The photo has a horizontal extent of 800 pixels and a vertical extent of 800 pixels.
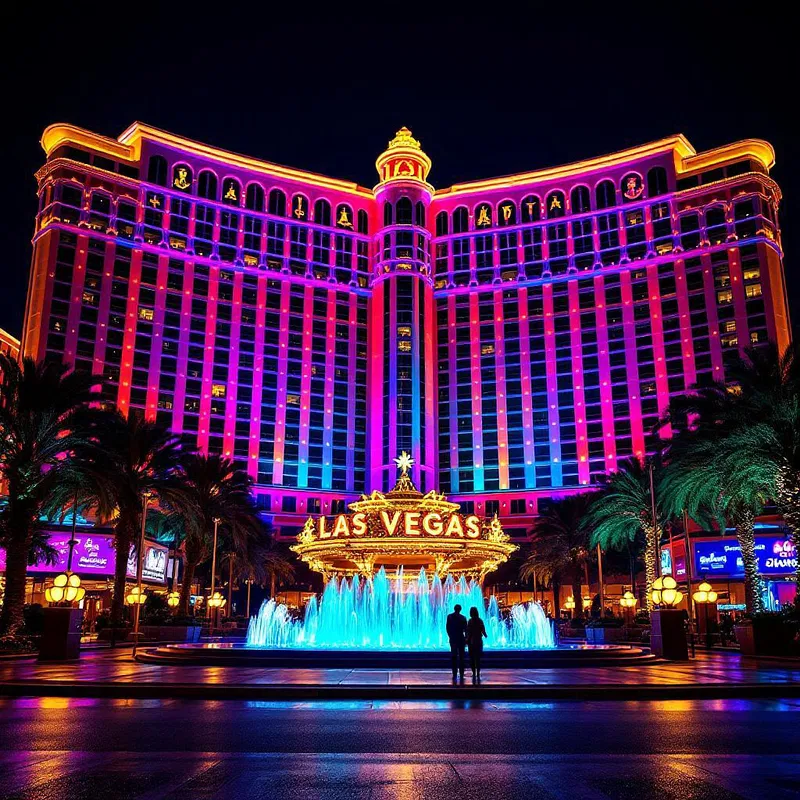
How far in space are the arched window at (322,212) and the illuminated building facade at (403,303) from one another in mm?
209

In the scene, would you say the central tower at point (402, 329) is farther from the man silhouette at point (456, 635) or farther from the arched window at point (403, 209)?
the man silhouette at point (456, 635)

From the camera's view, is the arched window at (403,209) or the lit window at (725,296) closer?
the lit window at (725,296)

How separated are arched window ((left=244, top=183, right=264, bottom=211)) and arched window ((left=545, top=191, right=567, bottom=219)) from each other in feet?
136

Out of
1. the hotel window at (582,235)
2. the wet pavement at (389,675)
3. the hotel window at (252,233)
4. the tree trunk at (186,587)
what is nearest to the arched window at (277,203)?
the hotel window at (252,233)

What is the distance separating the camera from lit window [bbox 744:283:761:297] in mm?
96000

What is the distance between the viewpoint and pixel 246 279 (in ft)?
354

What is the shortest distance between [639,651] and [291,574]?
5390cm

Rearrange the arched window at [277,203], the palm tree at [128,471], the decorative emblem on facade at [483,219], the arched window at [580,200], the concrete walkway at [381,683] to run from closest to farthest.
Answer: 1. the concrete walkway at [381,683]
2. the palm tree at [128,471]
3. the arched window at [580,200]
4. the arched window at [277,203]
5. the decorative emblem on facade at [483,219]

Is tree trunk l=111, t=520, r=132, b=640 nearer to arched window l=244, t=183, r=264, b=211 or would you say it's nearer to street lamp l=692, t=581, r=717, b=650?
Answer: street lamp l=692, t=581, r=717, b=650

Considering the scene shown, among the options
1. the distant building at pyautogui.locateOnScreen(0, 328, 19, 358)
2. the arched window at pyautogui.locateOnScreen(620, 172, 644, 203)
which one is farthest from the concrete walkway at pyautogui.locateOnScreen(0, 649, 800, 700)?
the distant building at pyautogui.locateOnScreen(0, 328, 19, 358)

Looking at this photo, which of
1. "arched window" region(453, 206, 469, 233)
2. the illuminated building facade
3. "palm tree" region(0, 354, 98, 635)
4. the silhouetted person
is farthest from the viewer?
"arched window" region(453, 206, 469, 233)

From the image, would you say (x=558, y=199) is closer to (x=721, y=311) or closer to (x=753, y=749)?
(x=721, y=311)

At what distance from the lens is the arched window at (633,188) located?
108125 mm

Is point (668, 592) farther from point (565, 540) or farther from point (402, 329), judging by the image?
point (402, 329)
